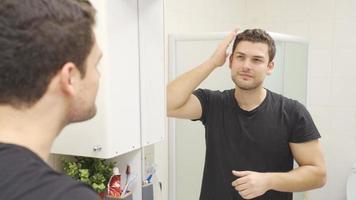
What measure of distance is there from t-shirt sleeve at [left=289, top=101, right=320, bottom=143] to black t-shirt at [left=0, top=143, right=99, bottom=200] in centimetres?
102

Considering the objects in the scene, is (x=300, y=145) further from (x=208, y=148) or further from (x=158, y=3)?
(x=158, y=3)

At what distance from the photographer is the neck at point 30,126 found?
609 mm

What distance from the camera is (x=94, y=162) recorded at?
1.32 m

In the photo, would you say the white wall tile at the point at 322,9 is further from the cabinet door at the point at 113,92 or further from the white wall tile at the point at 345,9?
the cabinet door at the point at 113,92

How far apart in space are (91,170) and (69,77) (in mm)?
733

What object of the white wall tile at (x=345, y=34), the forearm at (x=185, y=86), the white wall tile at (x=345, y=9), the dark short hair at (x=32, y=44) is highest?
the white wall tile at (x=345, y=9)

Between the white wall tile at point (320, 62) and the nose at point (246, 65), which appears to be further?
the white wall tile at point (320, 62)

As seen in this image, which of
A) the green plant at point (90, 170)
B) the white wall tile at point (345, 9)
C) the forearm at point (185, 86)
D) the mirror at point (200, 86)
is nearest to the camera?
the green plant at point (90, 170)

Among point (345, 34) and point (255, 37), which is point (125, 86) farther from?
point (345, 34)

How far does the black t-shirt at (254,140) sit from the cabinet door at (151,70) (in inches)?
9.9

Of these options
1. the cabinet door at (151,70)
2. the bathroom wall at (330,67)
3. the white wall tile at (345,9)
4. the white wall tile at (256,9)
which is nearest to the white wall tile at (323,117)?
the bathroom wall at (330,67)

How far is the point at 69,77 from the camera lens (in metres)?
0.65

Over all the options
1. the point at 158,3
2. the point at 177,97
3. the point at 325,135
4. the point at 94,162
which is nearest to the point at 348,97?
the point at 325,135

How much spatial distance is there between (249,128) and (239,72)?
0.22 m
